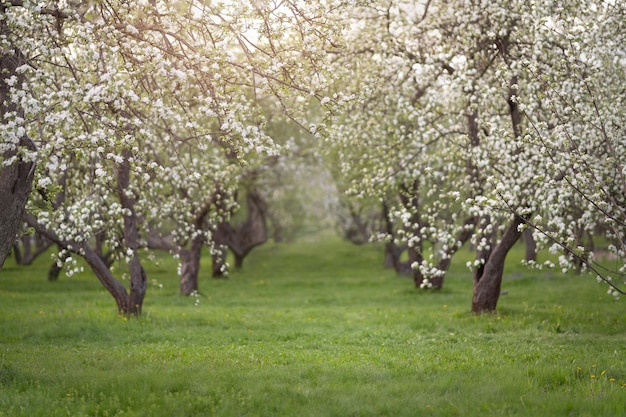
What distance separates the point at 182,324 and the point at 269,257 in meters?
35.7

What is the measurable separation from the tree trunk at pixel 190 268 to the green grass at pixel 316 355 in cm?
94

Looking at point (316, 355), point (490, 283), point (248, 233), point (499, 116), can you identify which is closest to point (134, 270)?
point (316, 355)

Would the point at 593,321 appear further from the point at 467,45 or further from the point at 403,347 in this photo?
the point at 467,45

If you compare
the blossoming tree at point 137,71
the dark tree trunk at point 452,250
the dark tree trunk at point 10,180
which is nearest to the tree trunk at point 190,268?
the dark tree trunk at point 452,250

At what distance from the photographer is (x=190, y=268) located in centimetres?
3195

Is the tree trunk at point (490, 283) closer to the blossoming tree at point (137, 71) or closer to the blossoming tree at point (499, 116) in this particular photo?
the blossoming tree at point (499, 116)

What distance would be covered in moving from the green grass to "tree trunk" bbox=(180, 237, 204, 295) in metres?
0.94

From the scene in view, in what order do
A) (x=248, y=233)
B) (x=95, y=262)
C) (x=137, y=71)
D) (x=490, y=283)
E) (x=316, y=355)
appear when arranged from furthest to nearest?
(x=248, y=233) < (x=490, y=283) < (x=95, y=262) < (x=316, y=355) < (x=137, y=71)

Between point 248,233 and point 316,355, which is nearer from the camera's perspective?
point 316,355

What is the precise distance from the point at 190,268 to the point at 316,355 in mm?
17536

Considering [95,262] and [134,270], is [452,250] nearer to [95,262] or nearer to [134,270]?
[134,270]

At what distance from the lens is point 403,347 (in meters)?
16.6

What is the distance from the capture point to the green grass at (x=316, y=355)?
Answer: 10.9 meters

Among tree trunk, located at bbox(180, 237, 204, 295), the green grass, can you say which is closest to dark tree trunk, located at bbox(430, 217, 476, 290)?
the green grass
